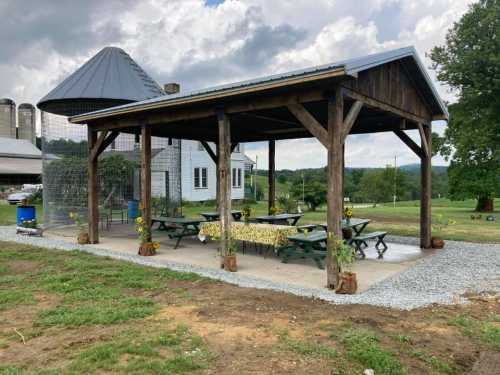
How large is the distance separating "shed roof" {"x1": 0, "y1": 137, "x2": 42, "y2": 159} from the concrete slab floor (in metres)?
17.7

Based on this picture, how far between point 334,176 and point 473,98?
20395 mm

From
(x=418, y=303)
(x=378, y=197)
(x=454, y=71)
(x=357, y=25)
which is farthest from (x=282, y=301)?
(x=378, y=197)

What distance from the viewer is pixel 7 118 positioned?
117 feet

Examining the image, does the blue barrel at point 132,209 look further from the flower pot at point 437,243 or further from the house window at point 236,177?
the house window at point 236,177

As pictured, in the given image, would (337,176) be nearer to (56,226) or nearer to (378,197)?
(56,226)

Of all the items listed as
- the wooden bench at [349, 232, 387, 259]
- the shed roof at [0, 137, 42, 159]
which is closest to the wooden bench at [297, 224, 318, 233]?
the wooden bench at [349, 232, 387, 259]

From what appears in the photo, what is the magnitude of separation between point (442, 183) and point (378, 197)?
9187 mm

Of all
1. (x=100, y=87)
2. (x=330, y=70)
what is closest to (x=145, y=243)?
(x=330, y=70)

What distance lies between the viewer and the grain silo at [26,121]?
37.2 meters

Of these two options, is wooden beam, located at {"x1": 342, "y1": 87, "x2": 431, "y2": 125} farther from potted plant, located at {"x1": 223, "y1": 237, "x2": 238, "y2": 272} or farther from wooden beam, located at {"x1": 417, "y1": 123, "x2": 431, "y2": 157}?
potted plant, located at {"x1": 223, "y1": 237, "x2": 238, "y2": 272}

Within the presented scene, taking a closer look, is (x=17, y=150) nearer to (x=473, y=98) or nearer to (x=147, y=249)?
(x=147, y=249)

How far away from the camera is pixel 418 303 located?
15.4 feet

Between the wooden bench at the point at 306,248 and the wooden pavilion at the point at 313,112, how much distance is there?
3.38ft

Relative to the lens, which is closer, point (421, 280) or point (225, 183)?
point (421, 280)
